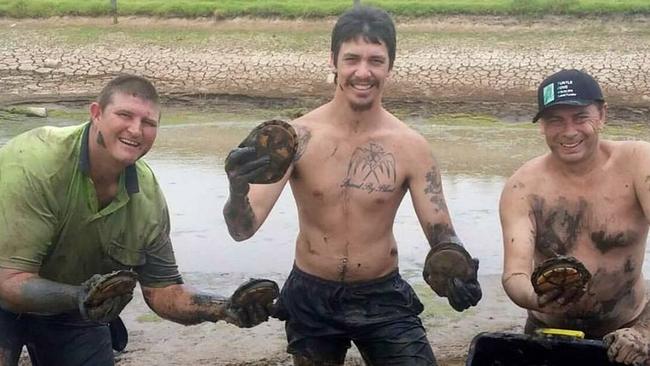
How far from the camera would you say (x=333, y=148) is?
15.8ft

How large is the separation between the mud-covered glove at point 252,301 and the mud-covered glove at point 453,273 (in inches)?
24.9

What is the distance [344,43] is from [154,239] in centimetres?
116

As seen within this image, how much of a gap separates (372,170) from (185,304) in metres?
0.98

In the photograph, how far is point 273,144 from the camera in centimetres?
448

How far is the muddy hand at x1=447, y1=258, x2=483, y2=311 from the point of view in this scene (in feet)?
14.4

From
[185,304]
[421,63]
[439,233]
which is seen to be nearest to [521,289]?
[439,233]

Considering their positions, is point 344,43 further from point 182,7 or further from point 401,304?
point 182,7

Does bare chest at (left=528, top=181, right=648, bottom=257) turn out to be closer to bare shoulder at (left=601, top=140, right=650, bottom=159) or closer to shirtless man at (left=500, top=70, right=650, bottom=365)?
shirtless man at (left=500, top=70, right=650, bottom=365)

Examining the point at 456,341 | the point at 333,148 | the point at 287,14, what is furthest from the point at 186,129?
the point at 333,148

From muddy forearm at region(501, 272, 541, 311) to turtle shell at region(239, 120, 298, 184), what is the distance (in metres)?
1.02

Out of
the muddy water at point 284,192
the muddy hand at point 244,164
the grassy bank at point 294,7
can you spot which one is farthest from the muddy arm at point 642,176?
the grassy bank at point 294,7

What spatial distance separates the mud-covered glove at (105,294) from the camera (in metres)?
3.98

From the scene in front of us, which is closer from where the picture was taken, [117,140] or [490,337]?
[490,337]

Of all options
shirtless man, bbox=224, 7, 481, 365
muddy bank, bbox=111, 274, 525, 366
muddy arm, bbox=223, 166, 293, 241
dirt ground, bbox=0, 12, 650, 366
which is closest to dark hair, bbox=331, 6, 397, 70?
shirtless man, bbox=224, 7, 481, 365
